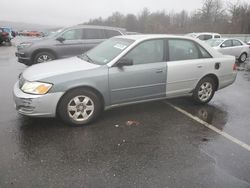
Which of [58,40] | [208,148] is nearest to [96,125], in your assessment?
[208,148]

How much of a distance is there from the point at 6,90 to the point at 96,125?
3454 mm

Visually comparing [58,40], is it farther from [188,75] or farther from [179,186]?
[179,186]

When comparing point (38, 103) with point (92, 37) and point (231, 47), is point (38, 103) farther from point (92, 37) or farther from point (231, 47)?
point (231, 47)

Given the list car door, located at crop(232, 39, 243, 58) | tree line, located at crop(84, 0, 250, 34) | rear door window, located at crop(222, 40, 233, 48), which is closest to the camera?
rear door window, located at crop(222, 40, 233, 48)

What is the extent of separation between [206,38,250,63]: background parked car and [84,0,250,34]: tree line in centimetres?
3417

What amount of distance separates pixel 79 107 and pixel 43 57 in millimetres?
6231

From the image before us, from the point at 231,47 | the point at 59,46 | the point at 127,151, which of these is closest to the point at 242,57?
the point at 231,47

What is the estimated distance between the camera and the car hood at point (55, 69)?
482 centimetres

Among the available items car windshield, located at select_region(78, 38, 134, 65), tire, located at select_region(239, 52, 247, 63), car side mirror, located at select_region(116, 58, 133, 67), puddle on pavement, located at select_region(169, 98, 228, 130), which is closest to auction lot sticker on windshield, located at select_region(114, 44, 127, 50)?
car windshield, located at select_region(78, 38, 134, 65)

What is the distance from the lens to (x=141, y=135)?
15.4 feet

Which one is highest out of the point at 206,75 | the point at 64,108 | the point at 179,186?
the point at 206,75

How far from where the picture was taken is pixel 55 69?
505cm

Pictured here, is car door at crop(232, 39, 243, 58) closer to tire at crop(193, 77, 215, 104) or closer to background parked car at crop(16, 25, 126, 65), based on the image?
background parked car at crop(16, 25, 126, 65)

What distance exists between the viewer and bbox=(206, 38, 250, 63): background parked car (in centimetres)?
1507
